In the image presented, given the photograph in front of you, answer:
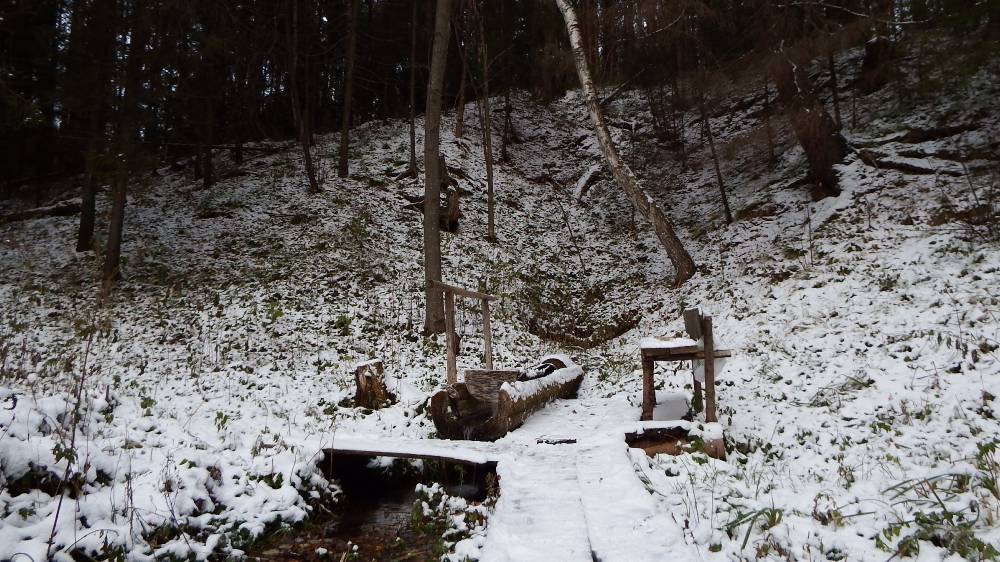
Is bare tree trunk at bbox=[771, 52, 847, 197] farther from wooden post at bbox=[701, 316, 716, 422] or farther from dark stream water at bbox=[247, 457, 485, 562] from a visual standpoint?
dark stream water at bbox=[247, 457, 485, 562]

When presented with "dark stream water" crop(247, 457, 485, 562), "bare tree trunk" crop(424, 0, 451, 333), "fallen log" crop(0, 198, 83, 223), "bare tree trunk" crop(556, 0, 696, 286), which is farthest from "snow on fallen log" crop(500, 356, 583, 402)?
"fallen log" crop(0, 198, 83, 223)

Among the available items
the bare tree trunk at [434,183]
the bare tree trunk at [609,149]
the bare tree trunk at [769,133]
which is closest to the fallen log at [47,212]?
the bare tree trunk at [434,183]

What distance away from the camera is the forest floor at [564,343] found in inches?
160

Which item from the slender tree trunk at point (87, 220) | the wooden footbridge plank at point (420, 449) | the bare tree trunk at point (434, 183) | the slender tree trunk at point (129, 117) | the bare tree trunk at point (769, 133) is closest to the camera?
the wooden footbridge plank at point (420, 449)

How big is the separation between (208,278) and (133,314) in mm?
2210

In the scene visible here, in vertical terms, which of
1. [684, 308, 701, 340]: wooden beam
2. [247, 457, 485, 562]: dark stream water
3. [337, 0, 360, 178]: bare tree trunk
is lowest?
[247, 457, 485, 562]: dark stream water

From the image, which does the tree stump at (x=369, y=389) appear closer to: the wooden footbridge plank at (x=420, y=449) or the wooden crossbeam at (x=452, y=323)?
the wooden crossbeam at (x=452, y=323)

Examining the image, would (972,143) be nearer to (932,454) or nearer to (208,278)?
(932,454)

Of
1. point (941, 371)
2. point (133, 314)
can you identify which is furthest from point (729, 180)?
point (133, 314)

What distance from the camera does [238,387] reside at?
30.3 feet

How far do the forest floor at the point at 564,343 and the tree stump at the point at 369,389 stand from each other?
22cm

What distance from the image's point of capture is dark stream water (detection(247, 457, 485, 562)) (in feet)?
14.7

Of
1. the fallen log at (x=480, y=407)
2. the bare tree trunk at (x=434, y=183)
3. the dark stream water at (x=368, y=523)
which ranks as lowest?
the dark stream water at (x=368, y=523)

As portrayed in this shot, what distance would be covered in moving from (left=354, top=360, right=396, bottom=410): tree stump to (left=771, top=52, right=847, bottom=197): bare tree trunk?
12.0 m
